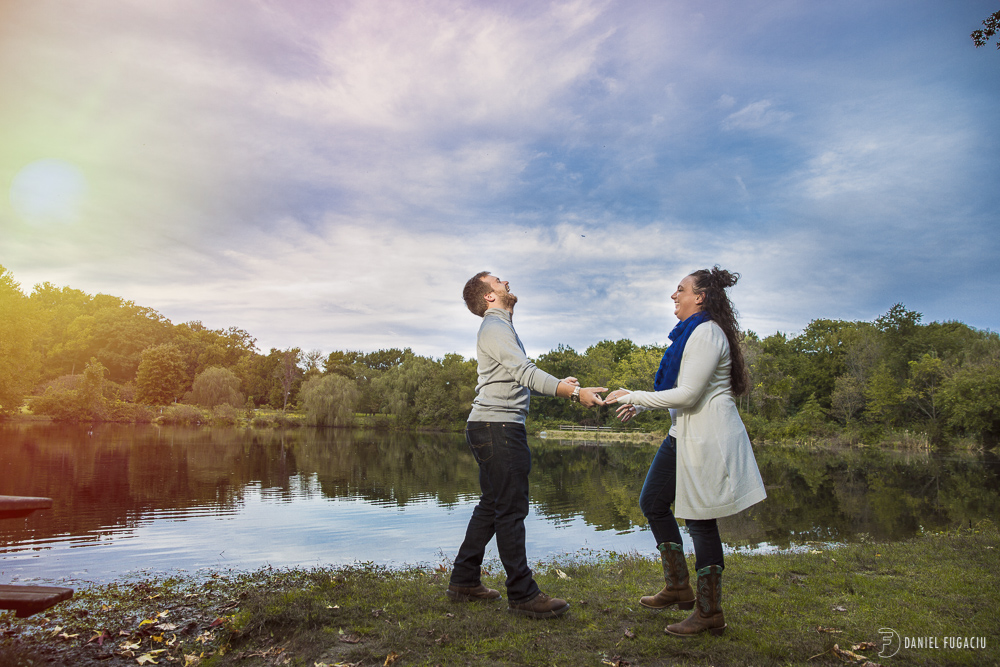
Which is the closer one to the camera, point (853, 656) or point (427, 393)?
point (853, 656)

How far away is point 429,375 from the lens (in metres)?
67.2

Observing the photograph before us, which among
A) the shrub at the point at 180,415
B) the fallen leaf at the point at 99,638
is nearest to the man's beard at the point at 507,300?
the fallen leaf at the point at 99,638

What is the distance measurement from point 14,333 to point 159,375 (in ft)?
92.4

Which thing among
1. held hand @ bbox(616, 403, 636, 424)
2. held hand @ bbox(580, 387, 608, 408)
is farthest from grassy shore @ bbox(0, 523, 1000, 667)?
held hand @ bbox(580, 387, 608, 408)

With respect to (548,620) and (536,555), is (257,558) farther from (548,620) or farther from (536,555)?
(548,620)

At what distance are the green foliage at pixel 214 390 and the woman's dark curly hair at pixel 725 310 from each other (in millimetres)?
59984

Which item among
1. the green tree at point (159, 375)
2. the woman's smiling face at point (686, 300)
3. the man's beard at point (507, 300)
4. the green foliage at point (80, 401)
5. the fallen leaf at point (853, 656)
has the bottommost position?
the fallen leaf at point (853, 656)

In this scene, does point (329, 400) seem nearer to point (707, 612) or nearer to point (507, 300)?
point (507, 300)

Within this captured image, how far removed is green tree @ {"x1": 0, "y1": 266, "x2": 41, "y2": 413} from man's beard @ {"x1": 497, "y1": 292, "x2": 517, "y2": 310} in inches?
1567

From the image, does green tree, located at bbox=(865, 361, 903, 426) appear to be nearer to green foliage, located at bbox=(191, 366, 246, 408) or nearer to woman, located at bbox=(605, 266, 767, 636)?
woman, located at bbox=(605, 266, 767, 636)

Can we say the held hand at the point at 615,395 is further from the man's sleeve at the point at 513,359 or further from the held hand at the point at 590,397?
the man's sleeve at the point at 513,359

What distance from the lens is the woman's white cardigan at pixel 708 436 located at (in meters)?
3.68

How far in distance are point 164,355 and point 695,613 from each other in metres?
68.2

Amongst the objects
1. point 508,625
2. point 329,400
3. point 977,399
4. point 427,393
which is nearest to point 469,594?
point 508,625
